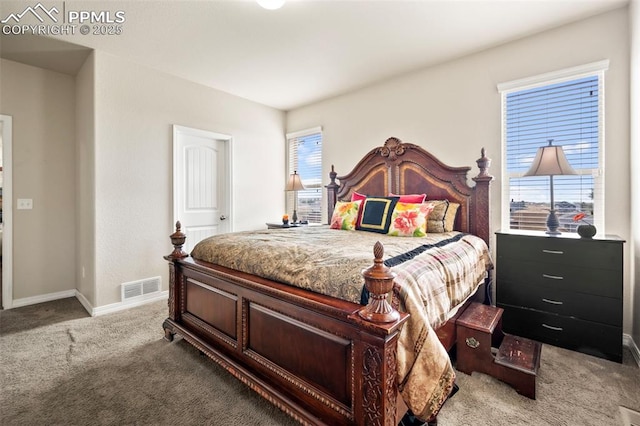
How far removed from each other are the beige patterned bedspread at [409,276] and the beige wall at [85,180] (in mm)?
1736

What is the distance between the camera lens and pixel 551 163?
245cm

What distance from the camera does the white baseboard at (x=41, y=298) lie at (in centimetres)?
332

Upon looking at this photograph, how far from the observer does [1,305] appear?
10.8ft

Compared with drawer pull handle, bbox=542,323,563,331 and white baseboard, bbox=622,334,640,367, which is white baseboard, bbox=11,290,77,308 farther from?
white baseboard, bbox=622,334,640,367

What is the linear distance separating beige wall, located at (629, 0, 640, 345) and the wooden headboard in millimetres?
985

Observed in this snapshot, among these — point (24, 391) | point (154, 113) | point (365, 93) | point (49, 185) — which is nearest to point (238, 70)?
point (154, 113)

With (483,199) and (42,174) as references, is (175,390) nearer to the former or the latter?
(483,199)

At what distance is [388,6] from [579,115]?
1976 mm

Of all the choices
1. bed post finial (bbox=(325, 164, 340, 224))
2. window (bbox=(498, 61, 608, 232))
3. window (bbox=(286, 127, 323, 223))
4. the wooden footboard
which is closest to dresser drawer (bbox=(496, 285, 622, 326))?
window (bbox=(498, 61, 608, 232))

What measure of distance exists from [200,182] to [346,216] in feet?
7.29

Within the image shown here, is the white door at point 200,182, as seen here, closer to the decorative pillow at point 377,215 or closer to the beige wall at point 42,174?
the beige wall at point 42,174

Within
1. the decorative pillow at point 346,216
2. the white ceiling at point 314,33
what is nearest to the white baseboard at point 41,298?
the white ceiling at point 314,33

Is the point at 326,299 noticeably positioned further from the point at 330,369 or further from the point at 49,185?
the point at 49,185

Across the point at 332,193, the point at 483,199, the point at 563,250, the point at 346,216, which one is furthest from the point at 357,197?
the point at 563,250
